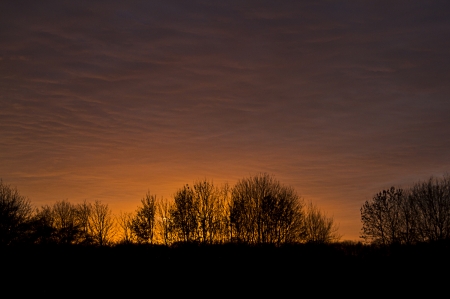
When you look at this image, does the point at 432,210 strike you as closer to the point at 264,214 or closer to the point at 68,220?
the point at 264,214

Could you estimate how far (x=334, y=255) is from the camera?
38781 millimetres

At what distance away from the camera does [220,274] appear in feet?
98.9

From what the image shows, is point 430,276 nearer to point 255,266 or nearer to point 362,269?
point 362,269

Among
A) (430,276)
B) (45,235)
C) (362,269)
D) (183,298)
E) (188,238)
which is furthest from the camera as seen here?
(188,238)

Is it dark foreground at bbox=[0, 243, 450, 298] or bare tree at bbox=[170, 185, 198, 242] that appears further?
bare tree at bbox=[170, 185, 198, 242]

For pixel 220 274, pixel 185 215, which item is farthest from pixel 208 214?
pixel 220 274

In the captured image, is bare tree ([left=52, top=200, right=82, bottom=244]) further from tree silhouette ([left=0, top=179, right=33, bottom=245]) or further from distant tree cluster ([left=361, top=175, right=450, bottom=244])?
distant tree cluster ([left=361, top=175, right=450, bottom=244])

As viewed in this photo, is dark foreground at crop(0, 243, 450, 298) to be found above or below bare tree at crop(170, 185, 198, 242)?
below

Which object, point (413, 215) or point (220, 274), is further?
point (413, 215)

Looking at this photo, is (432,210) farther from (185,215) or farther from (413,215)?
(185,215)

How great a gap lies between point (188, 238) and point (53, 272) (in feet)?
131

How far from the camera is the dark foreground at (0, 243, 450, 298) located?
84.7 ft

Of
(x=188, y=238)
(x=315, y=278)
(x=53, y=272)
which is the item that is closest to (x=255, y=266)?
(x=315, y=278)

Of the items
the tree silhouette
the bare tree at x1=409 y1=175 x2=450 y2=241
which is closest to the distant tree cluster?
the bare tree at x1=409 y1=175 x2=450 y2=241
